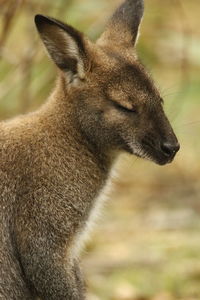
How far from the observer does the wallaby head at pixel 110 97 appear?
6672 millimetres

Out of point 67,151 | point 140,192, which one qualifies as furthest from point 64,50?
point 140,192

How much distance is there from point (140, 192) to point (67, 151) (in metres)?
4.62

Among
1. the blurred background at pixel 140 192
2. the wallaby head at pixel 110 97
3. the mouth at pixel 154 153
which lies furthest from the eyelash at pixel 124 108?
the blurred background at pixel 140 192

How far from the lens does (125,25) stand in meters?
7.27

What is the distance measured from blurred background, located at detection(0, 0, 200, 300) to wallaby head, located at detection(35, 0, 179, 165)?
447 millimetres

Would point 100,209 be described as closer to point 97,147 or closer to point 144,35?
point 97,147

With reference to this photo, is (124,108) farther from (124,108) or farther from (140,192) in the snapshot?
(140,192)

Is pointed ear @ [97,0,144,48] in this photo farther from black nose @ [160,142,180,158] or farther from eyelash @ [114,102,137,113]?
black nose @ [160,142,180,158]

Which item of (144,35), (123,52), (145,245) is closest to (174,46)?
(144,35)

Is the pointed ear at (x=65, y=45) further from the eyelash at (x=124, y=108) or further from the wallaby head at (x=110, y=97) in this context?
the eyelash at (x=124, y=108)

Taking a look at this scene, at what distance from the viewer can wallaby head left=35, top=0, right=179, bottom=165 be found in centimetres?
667

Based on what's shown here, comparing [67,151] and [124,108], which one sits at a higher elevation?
[124,108]

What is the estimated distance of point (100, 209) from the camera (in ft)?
23.0

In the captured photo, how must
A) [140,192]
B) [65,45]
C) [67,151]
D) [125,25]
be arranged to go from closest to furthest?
1. [65,45]
2. [67,151]
3. [125,25]
4. [140,192]
